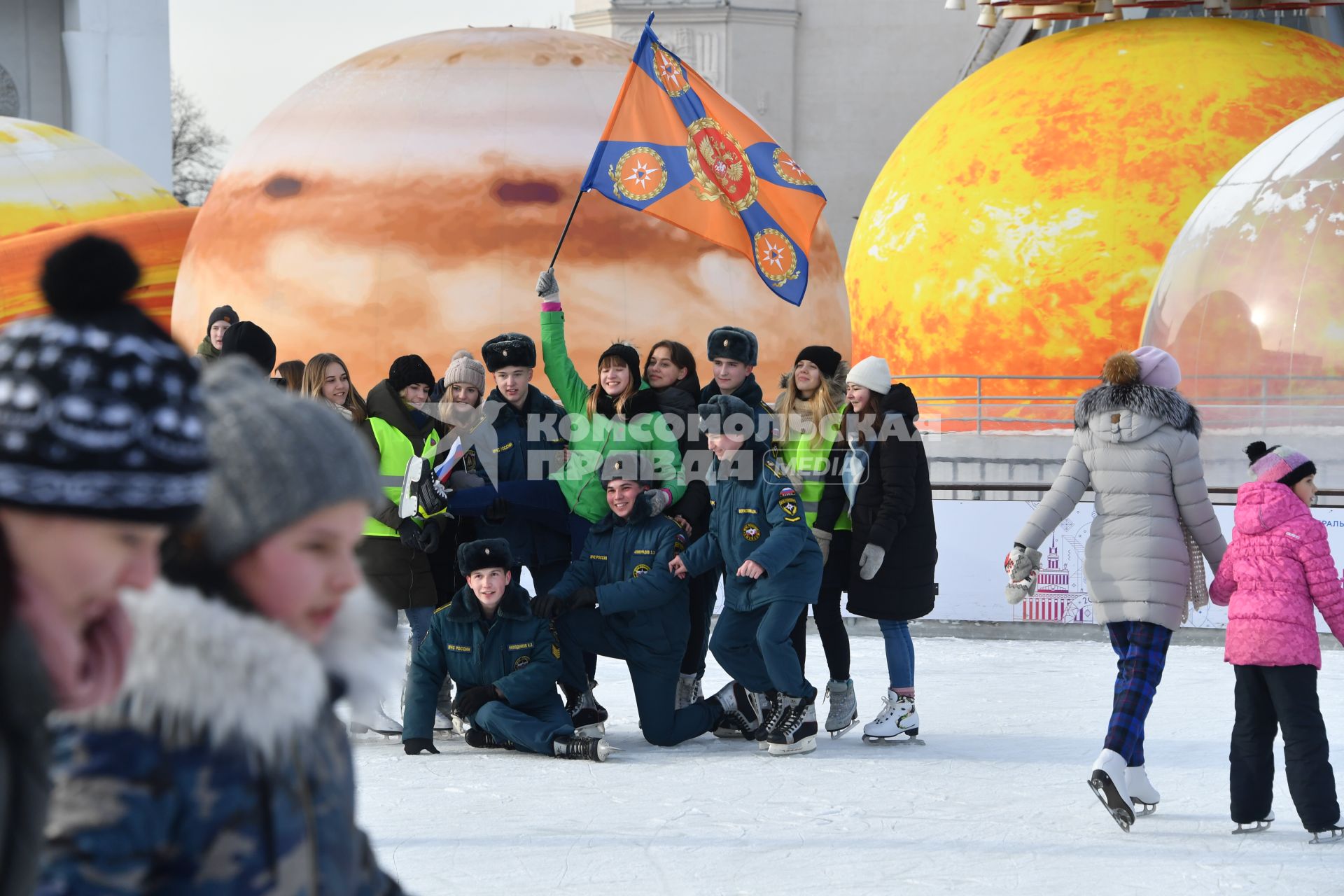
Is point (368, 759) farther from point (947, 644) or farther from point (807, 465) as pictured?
point (947, 644)

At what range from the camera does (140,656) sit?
62.7 inches

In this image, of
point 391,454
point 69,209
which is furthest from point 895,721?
point 69,209

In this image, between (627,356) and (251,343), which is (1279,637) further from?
(251,343)

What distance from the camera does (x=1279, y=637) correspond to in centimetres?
511

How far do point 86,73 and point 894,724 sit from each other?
90.9 ft

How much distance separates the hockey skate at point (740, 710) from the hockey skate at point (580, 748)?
67cm

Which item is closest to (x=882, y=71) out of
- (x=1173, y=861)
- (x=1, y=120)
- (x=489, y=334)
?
(x=1, y=120)

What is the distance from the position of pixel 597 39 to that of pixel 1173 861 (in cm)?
986

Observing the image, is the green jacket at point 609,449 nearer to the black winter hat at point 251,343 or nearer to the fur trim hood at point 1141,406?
the black winter hat at point 251,343

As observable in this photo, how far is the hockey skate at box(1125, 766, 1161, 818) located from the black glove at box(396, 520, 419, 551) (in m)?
2.93

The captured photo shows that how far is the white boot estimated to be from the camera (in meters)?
6.90

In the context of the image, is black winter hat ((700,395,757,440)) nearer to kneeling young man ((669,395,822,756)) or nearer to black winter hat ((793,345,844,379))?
kneeling young man ((669,395,822,756))

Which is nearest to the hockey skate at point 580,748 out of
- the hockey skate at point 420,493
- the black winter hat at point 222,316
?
the hockey skate at point 420,493

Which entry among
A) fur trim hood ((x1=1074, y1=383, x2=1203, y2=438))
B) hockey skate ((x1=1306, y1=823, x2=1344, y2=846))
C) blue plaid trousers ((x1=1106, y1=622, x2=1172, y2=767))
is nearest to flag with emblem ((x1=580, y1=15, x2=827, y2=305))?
fur trim hood ((x1=1074, y1=383, x2=1203, y2=438))
